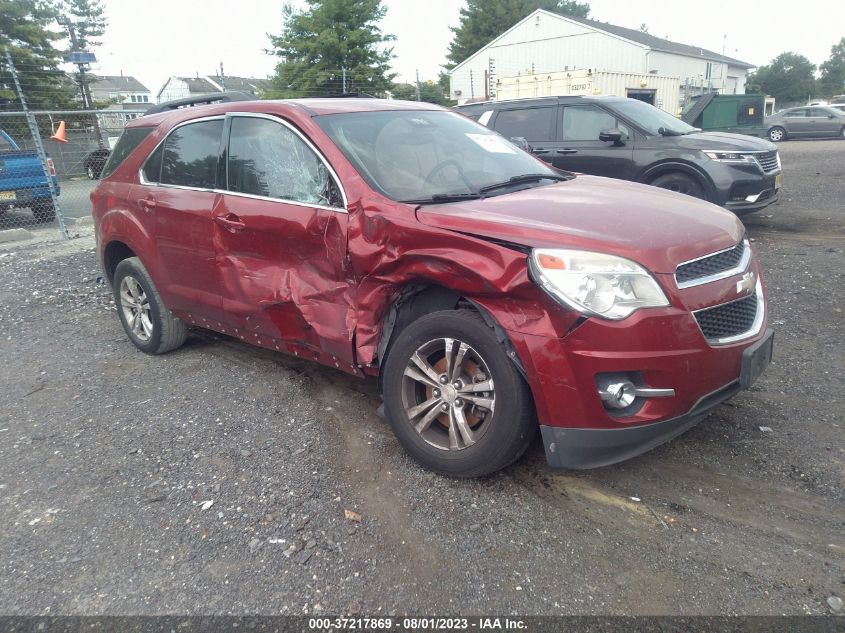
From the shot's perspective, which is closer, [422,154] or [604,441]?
[604,441]

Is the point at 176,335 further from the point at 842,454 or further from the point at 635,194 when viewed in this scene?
the point at 842,454

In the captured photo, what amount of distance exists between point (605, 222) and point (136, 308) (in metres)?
3.80

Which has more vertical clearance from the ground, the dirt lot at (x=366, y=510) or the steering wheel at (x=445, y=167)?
the steering wheel at (x=445, y=167)

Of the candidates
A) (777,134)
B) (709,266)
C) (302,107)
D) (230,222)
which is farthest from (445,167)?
(777,134)

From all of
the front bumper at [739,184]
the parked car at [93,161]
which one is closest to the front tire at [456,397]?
the front bumper at [739,184]

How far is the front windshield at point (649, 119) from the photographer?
844 cm

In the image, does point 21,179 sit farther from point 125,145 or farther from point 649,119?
point 649,119

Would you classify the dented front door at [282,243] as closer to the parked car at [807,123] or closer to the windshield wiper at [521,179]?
the windshield wiper at [521,179]

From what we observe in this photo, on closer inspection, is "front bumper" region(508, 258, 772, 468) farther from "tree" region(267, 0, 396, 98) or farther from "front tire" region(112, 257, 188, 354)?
"tree" region(267, 0, 396, 98)

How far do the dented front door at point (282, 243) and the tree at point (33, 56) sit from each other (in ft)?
79.5

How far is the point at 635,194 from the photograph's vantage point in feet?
11.4

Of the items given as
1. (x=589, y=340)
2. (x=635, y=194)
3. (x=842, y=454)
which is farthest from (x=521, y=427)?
(x=842, y=454)

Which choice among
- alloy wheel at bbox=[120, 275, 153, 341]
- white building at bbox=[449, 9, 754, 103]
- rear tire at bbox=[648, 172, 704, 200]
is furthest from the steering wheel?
white building at bbox=[449, 9, 754, 103]

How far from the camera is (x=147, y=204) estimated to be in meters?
4.61
